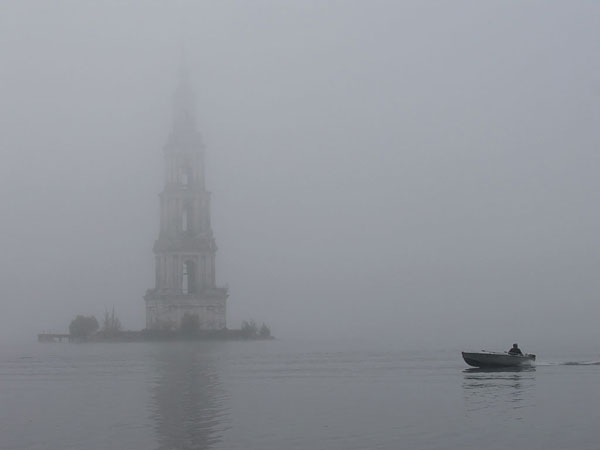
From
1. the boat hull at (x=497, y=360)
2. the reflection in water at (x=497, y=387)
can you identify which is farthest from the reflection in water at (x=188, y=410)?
the boat hull at (x=497, y=360)

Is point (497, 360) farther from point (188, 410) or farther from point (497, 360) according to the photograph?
point (188, 410)

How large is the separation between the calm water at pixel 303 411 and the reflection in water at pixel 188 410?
0.08 meters

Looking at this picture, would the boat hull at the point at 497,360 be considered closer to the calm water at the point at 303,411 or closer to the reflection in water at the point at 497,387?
the reflection in water at the point at 497,387

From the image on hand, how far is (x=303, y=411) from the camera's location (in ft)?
194

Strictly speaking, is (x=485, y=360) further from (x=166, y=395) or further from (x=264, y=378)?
(x=166, y=395)

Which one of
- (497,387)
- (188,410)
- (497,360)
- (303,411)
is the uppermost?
(497,360)

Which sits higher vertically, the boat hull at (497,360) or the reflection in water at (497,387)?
the boat hull at (497,360)

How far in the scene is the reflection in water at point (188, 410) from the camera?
156ft

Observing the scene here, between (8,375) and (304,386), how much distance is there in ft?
115

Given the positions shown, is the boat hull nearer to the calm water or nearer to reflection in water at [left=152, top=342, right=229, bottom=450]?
the calm water

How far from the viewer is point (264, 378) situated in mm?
91125

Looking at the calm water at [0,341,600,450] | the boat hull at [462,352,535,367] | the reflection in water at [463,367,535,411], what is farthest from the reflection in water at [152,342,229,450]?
the boat hull at [462,352,535,367]

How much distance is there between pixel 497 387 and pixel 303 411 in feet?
67.6

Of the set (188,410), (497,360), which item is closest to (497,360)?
(497,360)
